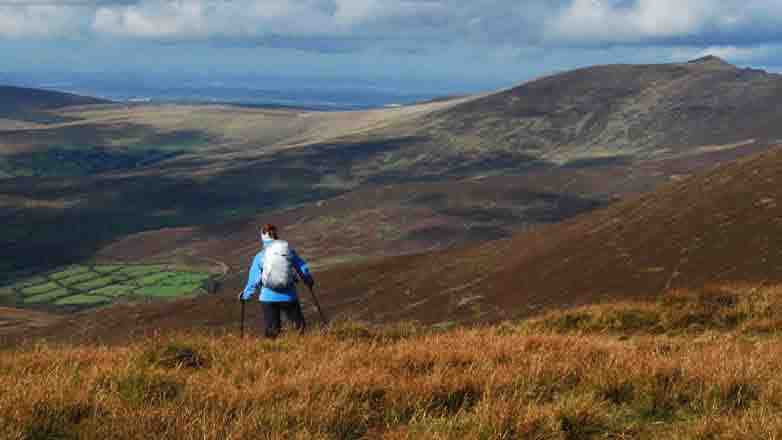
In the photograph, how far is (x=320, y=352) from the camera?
408 inches

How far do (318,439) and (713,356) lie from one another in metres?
5.15

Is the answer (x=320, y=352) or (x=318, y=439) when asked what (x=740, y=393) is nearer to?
(x=318, y=439)

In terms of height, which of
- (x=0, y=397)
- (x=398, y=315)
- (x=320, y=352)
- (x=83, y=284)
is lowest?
(x=83, y=284)

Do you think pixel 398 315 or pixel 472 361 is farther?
pixel 398 315

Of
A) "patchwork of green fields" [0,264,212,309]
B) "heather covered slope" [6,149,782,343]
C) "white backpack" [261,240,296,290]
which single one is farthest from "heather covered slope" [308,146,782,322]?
"patchwork of green fields" [0,264,212,309]

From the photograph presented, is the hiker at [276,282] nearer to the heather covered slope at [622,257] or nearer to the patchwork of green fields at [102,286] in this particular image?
the heather covered slope at [622,257]

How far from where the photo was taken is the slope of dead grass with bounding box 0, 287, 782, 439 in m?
6.47

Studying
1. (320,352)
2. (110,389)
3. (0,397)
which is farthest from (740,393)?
(0,397)

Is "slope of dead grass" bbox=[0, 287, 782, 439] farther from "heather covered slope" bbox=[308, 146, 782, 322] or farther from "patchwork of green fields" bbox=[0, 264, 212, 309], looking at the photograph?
"patchwork of green fields" bbox=[0, 264, 212, 309]

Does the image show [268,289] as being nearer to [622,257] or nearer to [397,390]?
[397,390]

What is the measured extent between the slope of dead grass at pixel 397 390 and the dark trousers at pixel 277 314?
2.79 metres

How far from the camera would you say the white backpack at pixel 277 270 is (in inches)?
555

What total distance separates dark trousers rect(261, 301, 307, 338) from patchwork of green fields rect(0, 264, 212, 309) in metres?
148

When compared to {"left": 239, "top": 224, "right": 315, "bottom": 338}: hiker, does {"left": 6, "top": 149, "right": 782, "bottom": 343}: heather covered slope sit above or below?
below
